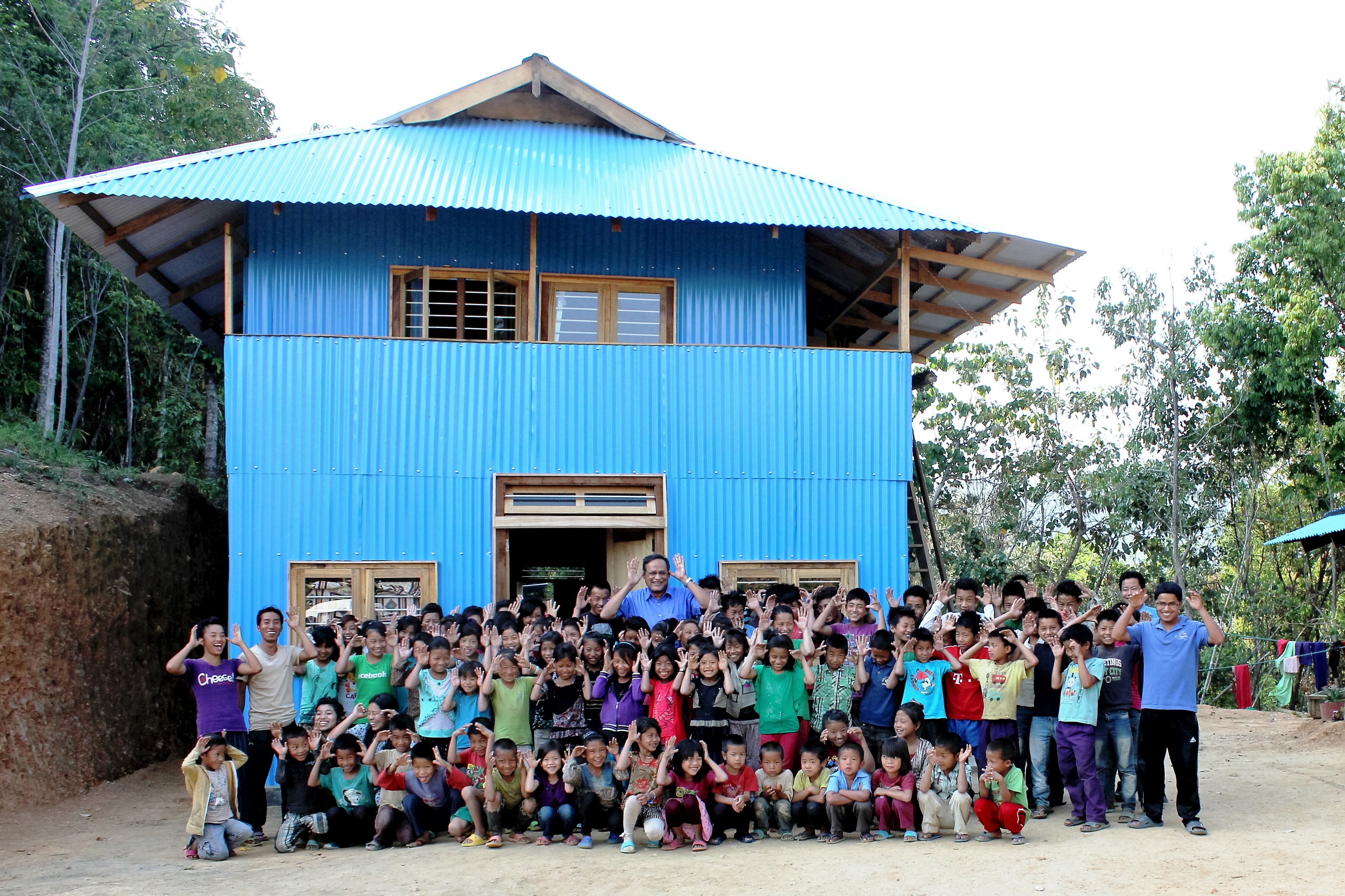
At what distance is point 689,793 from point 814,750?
86 cm

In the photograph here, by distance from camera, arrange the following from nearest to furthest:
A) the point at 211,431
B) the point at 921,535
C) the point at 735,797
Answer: the point at 735,797
the point at 921,535
the point at 211,431

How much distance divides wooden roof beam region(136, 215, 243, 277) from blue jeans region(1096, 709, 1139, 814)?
9412 mm

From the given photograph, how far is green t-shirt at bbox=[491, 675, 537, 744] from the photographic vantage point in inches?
311

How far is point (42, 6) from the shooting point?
1686 centimetres

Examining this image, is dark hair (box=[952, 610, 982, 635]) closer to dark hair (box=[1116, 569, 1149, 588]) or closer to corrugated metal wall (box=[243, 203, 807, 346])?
dark hair (box=[1116, 569, 1149, 588])

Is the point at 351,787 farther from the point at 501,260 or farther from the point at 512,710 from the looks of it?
the point at 501,260

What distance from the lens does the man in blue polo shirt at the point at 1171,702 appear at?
23.7 ft

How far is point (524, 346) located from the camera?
1087 cm

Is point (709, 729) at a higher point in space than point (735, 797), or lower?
higher

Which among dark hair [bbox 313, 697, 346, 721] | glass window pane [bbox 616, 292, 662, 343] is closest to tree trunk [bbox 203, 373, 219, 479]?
glass window pane [bbox 616, 292, 662, 343]

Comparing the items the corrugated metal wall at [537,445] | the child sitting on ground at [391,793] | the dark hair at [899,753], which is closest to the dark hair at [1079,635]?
the dark hair at [899,753]

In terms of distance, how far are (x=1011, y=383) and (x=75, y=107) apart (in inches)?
622

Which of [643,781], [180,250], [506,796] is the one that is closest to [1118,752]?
[643,781]

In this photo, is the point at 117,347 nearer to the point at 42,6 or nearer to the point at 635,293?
the point at 42,6
